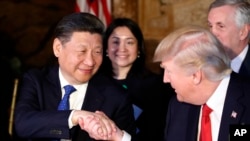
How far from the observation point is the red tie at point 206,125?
220 centimetres

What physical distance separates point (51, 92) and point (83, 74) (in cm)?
21

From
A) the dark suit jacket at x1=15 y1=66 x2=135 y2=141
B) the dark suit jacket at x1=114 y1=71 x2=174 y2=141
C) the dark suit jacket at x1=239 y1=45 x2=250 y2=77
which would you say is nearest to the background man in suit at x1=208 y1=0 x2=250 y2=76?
the dark suit jacket at x1=239 y1=45 x2=250 y2=77

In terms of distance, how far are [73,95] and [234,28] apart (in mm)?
1211

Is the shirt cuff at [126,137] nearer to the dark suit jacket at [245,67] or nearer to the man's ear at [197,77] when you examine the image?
the man's ear at [197,77]

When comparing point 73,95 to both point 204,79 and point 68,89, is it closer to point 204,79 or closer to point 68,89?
point 68,89

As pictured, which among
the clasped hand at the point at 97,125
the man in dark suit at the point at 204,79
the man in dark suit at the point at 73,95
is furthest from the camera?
the man in dark suit at the point at 73,95

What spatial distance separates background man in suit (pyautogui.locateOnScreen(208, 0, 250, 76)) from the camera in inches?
125

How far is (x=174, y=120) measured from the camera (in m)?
2.41

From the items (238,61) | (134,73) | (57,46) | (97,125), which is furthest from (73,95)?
(134,73)

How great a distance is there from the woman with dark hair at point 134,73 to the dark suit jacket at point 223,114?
3.91 ft

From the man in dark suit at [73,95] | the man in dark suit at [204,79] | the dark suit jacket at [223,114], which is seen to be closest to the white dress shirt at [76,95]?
the man in dark suit at [73,95]

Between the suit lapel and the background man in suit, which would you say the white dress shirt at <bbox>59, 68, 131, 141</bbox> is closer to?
the suit lapel

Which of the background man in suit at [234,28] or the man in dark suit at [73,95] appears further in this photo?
the background man in suit at [234,28]

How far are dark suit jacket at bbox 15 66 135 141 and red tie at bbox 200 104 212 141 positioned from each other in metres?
0.47
